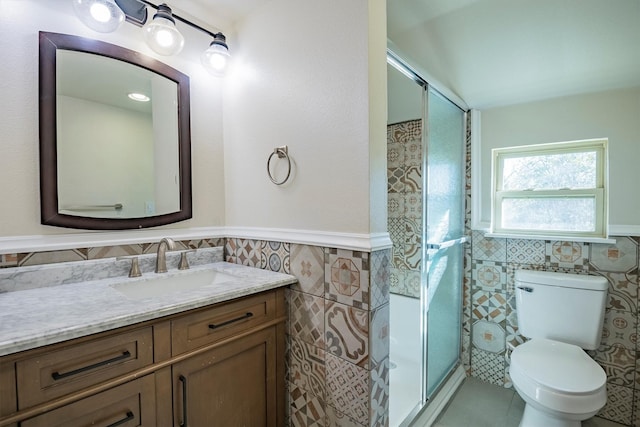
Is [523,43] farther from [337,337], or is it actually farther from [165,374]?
[165,374]

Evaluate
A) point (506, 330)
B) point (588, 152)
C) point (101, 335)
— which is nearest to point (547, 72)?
point (588, 152)

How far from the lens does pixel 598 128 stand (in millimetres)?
1785

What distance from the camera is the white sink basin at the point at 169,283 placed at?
122cm

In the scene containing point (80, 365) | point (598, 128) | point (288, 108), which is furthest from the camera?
point (598, 128)

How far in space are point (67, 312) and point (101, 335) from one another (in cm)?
16

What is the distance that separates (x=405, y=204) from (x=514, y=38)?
4.01 feet

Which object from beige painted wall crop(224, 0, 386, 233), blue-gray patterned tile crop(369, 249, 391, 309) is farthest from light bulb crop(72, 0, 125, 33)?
blue-gray patterned tile crop(369, 249, 391, 309)

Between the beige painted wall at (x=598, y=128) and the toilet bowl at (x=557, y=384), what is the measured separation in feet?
2.74

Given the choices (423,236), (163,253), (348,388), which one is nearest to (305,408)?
(348,388)

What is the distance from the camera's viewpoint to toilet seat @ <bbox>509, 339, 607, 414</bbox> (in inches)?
51.0

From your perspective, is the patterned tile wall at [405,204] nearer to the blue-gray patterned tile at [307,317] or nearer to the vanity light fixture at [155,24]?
the blue-gray patterned tile at [307,317]

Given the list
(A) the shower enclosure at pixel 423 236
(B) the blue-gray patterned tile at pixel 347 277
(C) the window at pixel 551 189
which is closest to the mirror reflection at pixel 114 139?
(B) the blue-gray patterned tile at pixel 347 277

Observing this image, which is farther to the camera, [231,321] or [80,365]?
[231,321]

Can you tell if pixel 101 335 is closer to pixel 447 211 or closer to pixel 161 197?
pixel 161 197
